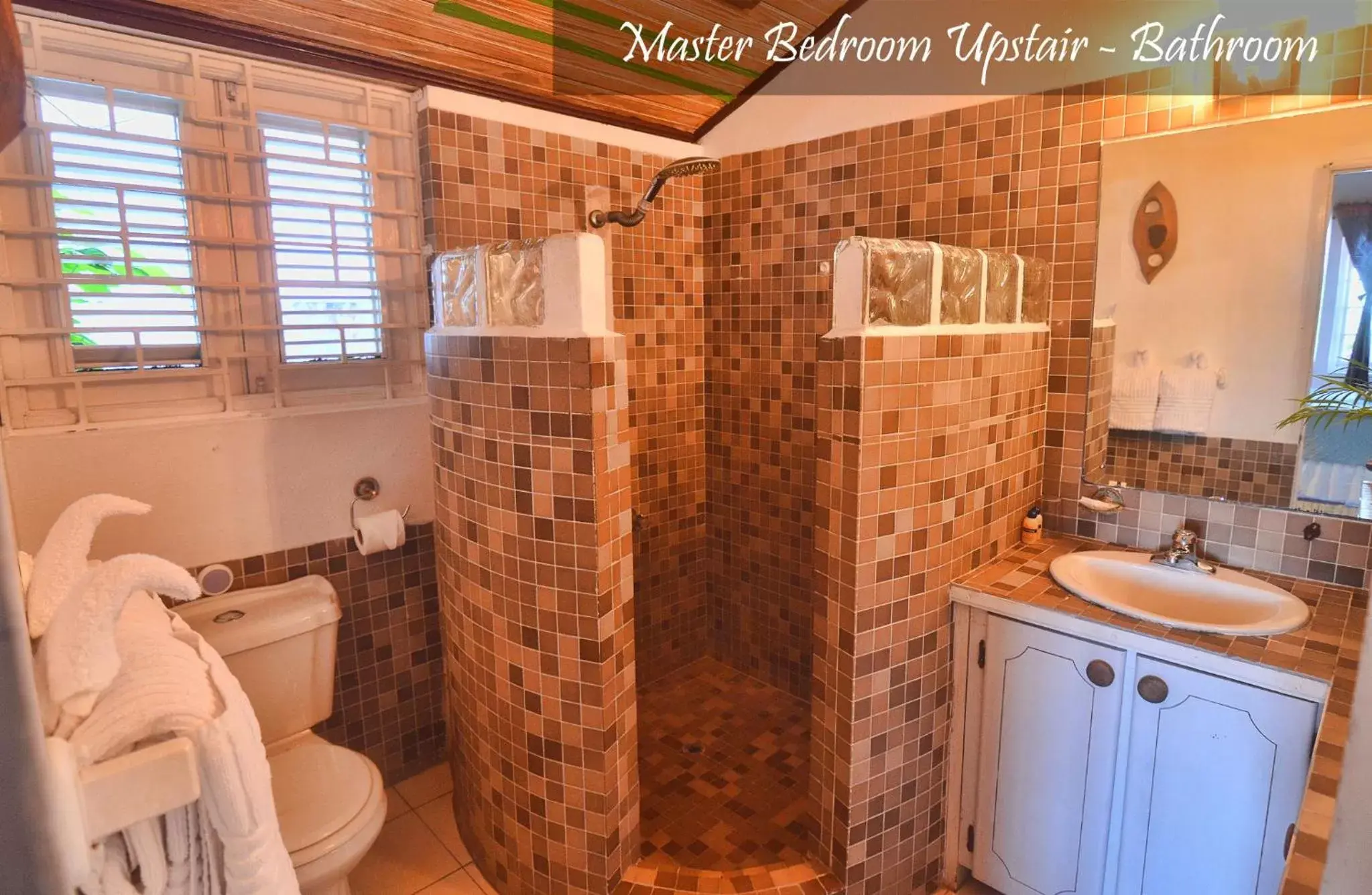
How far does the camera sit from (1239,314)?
1.85 meters

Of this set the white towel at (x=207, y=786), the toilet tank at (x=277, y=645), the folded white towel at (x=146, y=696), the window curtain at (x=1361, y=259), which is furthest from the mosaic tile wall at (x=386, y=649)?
the window curtain at (x=1361, y=259)

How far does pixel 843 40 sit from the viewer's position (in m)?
2.48

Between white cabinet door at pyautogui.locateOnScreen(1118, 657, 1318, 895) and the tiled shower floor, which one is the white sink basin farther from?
the tiled shower floor

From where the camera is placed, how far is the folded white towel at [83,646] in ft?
2.17

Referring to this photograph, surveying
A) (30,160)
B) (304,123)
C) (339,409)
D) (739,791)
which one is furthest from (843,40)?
(739,791)

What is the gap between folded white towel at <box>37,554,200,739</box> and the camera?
0.66 metres

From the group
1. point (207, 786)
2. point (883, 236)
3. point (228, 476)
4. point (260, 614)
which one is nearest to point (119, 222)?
point (228, 476)

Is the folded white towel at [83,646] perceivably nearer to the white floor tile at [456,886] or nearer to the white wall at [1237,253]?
the white floor tile at [456,886]

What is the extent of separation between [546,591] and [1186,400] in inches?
70.5

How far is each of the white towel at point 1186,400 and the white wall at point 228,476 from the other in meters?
2.21

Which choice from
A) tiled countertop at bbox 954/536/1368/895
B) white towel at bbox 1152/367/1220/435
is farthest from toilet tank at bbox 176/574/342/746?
white towel at bbox 1152/367/1220/435

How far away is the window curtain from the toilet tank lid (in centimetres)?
268

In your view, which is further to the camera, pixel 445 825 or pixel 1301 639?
pixel 445 825

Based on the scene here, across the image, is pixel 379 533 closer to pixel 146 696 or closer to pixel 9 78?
pixel 146 696
